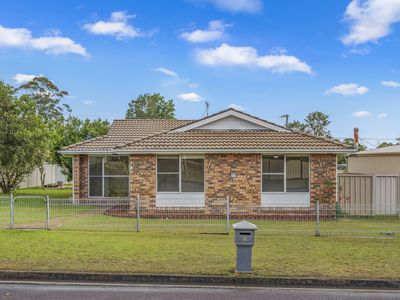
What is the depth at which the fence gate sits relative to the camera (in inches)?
519

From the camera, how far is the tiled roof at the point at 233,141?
17125 millimetres

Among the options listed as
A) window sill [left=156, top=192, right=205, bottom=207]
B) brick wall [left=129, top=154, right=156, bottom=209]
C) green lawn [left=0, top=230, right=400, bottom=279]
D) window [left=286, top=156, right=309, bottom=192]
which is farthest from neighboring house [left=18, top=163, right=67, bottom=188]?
green lawn [left=0, top=230, right=400, bottom=279]

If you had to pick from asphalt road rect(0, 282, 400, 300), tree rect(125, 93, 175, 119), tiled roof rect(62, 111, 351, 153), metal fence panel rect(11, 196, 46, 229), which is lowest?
asphalt road rect(0, 282, 400, 300)

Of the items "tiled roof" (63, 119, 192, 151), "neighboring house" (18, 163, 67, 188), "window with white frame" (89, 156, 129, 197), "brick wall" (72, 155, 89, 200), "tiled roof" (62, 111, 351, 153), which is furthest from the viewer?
"neighboring house" (18, 163, 67, 188)

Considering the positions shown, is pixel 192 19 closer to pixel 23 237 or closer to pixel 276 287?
pixel 23 237

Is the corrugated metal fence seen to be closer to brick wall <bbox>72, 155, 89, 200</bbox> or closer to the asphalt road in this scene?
the asphalt road

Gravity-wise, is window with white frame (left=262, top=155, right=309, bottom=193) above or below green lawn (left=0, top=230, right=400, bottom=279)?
above

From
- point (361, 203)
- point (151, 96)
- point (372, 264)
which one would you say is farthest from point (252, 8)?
point (151, 96)

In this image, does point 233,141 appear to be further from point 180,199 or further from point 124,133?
point 124,133

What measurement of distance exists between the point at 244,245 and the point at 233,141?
9707mm

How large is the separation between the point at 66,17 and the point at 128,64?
4427 millimetres

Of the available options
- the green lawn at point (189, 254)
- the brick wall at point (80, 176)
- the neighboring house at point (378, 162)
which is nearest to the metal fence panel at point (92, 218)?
the green lawn at point (189, 254)

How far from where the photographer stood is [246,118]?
1883 centimetres

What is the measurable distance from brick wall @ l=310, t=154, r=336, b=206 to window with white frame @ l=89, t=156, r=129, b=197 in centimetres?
950
